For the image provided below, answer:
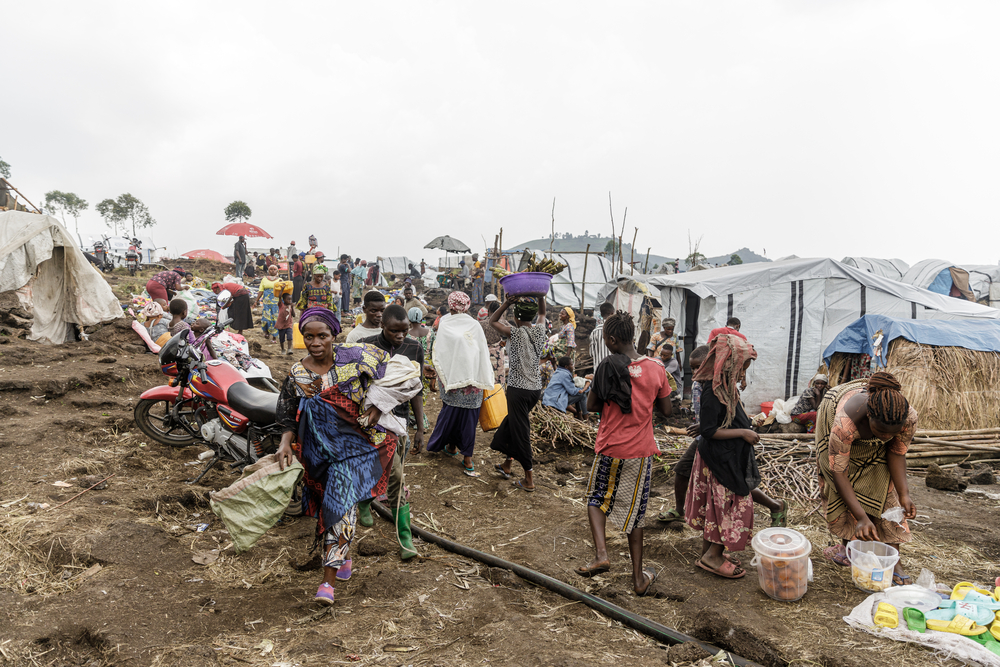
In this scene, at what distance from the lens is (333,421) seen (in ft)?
9.96

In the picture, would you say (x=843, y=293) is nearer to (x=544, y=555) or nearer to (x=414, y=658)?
(x=544, y=555)

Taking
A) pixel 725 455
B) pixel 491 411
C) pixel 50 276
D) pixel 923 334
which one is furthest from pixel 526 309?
pixel 50 276

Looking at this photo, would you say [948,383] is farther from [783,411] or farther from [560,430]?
[560,430]

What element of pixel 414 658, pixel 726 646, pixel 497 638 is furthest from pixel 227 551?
pixel 726 646

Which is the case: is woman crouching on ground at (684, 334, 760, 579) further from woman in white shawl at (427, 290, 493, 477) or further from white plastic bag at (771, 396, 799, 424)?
white plastic bag at (771, 396, 799, 424)

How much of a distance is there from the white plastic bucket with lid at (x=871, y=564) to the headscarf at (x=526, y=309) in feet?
9.60

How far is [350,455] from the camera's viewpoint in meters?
3.07

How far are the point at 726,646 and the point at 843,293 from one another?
8112mm

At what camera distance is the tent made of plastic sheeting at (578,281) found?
71.3ft

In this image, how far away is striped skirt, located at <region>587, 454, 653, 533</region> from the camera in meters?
3.45

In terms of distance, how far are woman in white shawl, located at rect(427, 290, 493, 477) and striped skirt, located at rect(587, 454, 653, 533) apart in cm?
201

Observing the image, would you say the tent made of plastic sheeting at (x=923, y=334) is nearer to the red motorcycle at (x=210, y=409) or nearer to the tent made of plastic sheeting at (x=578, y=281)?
the red motorcycle at (x=210, y=409)

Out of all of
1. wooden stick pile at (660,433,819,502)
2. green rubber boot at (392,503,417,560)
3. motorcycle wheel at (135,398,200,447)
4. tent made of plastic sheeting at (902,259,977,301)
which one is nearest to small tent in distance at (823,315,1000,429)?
wooden stick pile at (660,433,819,502)

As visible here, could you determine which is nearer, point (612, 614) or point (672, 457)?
point (612, 614)
